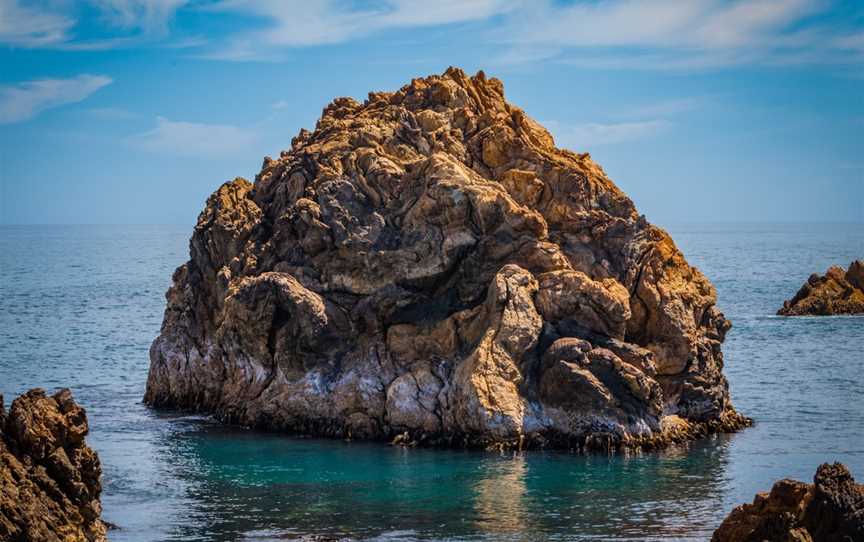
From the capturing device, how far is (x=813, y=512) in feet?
104

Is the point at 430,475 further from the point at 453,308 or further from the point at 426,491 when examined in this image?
the point at 453,308

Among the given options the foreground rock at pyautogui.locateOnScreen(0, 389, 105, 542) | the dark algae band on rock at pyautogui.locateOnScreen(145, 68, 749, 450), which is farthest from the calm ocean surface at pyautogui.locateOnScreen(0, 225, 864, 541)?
the foreground rock at pyautogui.locateOnScreen(0, 389, 105, 542)

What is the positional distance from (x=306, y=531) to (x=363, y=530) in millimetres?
1726

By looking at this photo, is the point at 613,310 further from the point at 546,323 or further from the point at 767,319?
the point at 767,319

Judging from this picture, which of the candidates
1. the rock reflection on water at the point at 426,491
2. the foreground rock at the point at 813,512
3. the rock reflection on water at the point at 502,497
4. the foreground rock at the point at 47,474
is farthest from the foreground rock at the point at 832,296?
the foreground rock at the point at 47,474

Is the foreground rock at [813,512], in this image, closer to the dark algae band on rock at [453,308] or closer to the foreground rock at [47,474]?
the foreground rock at [47,474]

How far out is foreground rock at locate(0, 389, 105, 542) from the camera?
32.6 meters

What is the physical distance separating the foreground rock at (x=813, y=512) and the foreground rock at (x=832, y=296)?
7606 centimetres

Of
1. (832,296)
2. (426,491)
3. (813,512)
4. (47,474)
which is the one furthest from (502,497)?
(832,296)

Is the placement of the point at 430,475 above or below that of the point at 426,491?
above

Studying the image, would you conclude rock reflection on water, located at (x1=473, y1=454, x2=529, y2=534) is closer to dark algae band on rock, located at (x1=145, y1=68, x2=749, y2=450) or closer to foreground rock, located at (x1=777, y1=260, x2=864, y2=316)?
dark algae band on rock, located at (x1=145, y1=68, x2=749, y2=450)

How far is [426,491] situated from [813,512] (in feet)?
58.5

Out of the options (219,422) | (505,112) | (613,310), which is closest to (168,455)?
(219,422)

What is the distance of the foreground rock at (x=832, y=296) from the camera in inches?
4161
